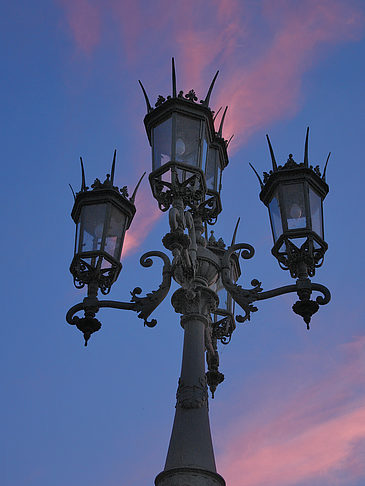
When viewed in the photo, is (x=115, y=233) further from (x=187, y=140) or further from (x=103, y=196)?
(x=187, y=140)

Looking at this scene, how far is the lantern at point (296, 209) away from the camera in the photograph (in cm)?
813

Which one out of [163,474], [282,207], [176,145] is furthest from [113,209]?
[163,474]

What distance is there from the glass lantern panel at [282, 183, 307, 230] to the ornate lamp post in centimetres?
1

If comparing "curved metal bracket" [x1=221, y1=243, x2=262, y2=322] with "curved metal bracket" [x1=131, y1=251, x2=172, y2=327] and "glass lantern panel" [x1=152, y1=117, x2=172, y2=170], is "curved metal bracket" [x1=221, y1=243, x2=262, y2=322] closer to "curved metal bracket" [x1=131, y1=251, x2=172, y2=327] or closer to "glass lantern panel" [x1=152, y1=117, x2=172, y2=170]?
"curved metal bracket" [x1=131, y1=251, x2=172, y2=327]

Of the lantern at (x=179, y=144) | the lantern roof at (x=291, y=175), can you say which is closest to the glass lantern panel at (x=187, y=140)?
the lantern at (x=179, y=144)

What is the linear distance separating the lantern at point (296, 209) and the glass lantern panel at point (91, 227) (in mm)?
1908

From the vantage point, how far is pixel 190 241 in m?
7.89

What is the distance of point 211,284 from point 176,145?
1.85m

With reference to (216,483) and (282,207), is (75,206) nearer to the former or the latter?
(282,207)

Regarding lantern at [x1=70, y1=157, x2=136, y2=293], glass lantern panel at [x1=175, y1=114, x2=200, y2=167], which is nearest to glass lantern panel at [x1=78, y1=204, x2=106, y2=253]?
lantern at [x1=70, y1=157, x2=136, y2=293]

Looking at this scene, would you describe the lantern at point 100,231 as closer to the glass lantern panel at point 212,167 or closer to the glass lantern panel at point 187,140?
the glass lantern panel at point 187,140

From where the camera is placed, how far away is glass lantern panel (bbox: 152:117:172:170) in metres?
8.37

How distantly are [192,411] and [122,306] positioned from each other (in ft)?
4.88

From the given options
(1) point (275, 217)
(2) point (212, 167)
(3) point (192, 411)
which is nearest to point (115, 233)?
(1) point (275, 217)
